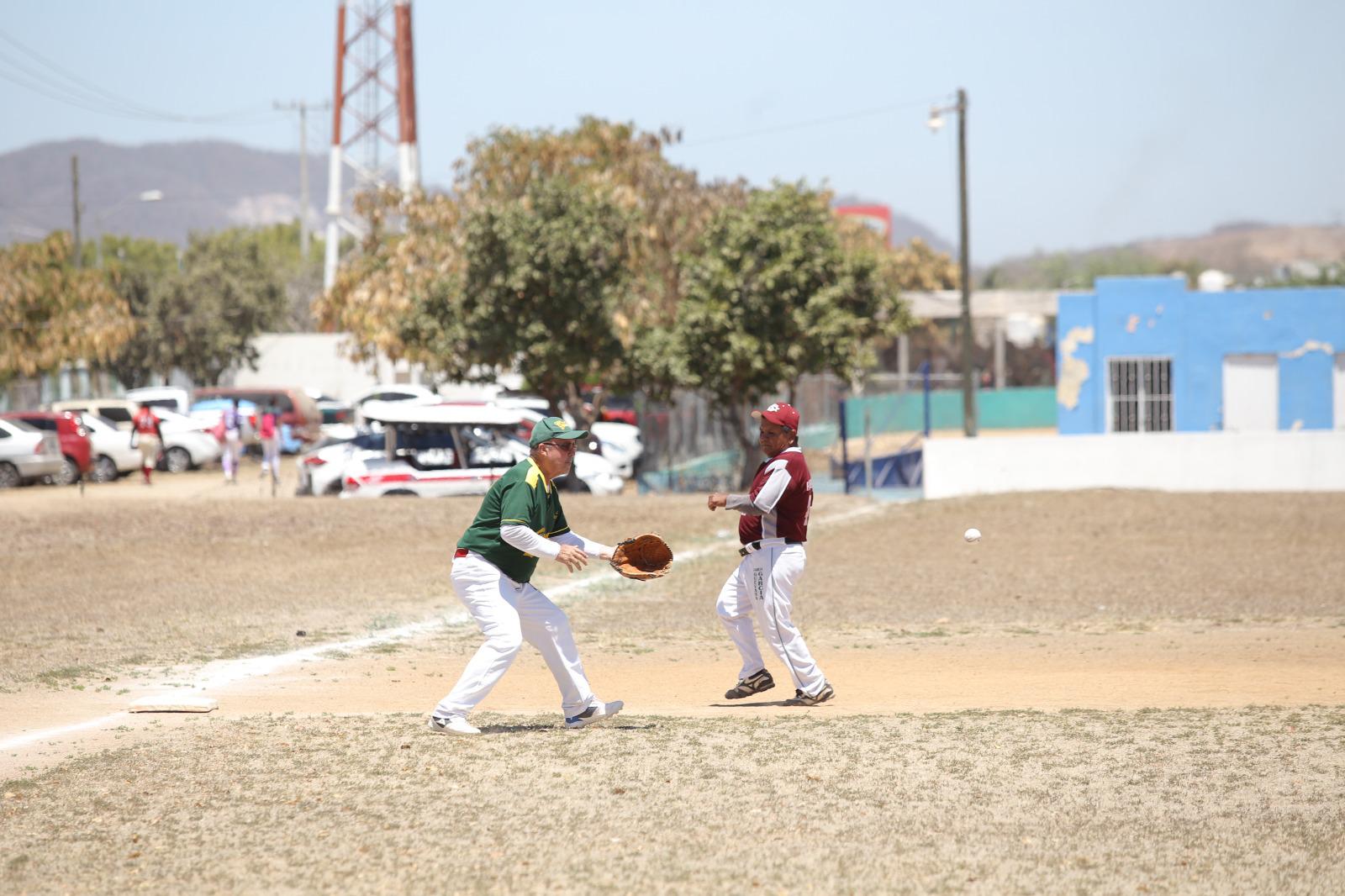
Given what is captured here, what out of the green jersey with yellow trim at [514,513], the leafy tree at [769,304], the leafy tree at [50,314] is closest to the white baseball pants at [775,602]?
the green jersey with yellow trim at [514,513]

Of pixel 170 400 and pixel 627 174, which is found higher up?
pixel 627 174

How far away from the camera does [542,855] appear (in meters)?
6.12

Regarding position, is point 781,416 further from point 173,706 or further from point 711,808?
point 173,706

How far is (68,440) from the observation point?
107ft

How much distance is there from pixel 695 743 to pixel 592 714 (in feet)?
2.71

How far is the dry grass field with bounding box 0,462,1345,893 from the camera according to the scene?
6.02 meters

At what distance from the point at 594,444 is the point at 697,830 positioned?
76.6ft

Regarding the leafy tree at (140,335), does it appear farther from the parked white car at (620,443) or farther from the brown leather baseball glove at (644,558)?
the brown leather baseball glove at (644,558)

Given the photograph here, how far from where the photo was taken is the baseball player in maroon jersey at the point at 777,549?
9227mm

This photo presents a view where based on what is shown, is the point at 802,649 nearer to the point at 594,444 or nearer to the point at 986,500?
the point at 986,500

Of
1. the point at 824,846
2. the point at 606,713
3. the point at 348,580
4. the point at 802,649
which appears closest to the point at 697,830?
the point at 824,846

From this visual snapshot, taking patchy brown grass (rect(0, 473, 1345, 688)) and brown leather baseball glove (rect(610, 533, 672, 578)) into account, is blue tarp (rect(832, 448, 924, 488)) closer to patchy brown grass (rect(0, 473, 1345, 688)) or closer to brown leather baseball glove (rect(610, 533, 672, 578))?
patchy brown grass (rect(0, 473, 1345, 688))

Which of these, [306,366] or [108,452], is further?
[306,366]

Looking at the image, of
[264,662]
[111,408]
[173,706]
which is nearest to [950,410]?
[111,408]
